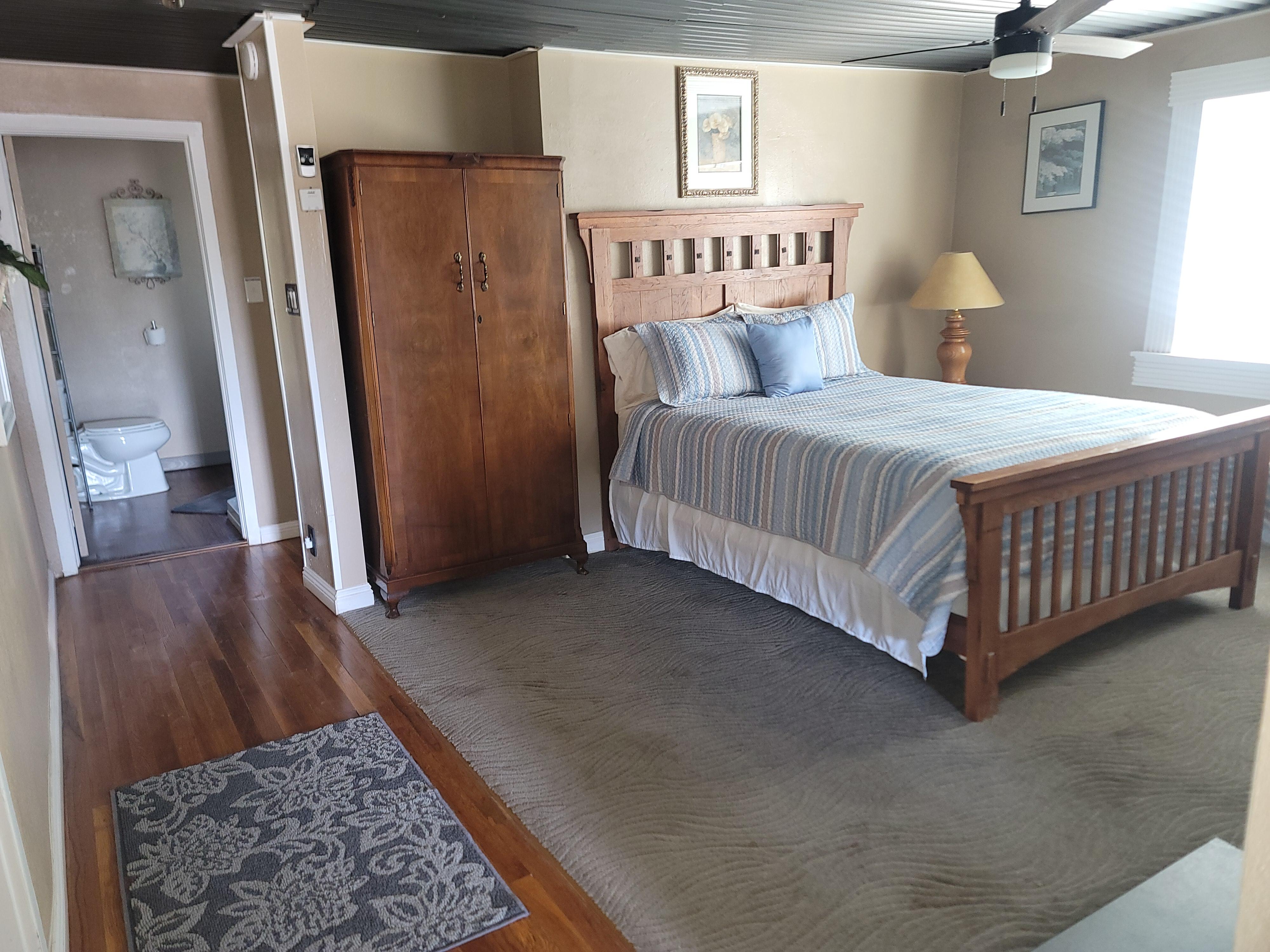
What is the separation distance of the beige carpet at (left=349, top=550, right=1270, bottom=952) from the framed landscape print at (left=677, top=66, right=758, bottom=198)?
2065mm

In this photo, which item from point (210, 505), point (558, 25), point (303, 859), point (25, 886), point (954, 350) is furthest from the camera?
point (210, 505)

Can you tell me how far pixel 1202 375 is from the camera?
13.7ft

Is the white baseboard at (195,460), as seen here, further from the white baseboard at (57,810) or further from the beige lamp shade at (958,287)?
the beige lamp shade at (958,287)

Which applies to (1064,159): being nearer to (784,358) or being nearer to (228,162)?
(784,358)

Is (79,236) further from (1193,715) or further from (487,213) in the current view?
(1193,715)

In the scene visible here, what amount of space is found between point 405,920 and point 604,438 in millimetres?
2614

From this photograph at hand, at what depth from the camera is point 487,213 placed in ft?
11.7

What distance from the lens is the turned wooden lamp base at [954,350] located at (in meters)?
4.90

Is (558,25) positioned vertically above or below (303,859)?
above

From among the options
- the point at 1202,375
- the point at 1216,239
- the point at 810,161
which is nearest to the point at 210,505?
the point at 810,161

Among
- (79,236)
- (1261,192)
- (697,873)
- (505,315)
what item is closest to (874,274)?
(1261,192)

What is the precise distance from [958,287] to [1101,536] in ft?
7.10

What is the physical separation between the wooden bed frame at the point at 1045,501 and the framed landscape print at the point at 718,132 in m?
0.15

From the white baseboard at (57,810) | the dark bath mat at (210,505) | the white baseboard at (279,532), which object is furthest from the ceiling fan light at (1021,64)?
the dark bath mat at (210,505)
